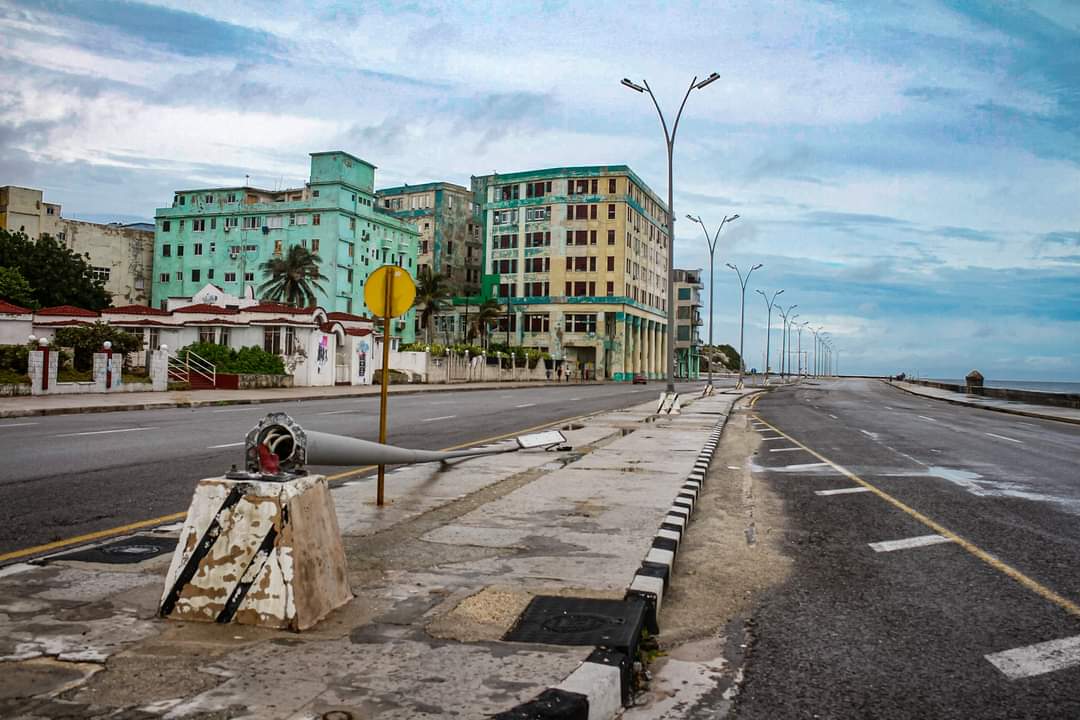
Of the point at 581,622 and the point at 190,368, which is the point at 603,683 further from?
the point at 190,368

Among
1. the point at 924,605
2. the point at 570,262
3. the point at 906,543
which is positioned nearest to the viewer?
the point at 924,605

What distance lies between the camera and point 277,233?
3182 inches

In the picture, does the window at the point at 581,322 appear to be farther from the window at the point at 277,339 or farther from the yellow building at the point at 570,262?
the window at the point at 277,339

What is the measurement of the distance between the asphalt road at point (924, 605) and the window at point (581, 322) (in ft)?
270

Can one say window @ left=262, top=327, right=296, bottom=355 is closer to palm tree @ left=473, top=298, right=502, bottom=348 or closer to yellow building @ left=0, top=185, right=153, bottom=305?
yellow building @ left=0, top=185, right=153, bottom=305

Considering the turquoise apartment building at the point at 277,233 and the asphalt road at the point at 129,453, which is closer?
the asphalt road at the point at 129,453

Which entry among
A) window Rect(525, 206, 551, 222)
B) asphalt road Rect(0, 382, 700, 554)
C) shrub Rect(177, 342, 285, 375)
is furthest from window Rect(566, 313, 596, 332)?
asphalt road Rect(0, 382, 700, 554)

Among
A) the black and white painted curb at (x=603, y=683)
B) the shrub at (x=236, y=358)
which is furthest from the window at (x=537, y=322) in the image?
the black and white painted curb at (x=603, y=683)

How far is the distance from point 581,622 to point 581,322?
90.6 meters

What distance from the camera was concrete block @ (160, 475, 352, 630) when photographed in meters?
4.09

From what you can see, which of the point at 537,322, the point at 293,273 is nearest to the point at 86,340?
the point at 293,273

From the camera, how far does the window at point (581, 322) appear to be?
94244mm

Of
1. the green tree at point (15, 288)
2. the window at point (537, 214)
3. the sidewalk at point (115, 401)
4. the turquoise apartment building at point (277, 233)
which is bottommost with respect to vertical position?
the sidewalk at point (115, 401)

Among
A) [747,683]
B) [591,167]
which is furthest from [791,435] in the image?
[591,167]
